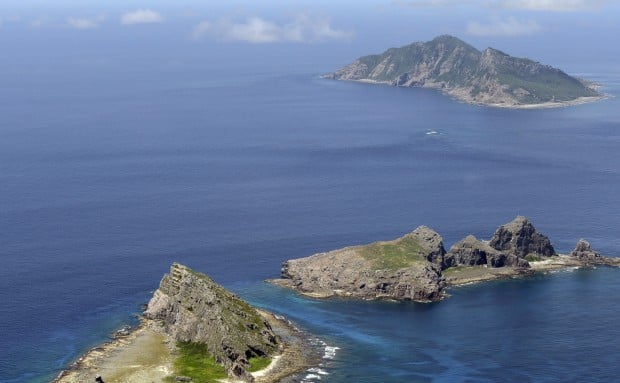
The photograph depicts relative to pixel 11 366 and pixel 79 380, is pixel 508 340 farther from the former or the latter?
pixel 11 366

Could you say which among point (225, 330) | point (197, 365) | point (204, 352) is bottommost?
point (197, 365)

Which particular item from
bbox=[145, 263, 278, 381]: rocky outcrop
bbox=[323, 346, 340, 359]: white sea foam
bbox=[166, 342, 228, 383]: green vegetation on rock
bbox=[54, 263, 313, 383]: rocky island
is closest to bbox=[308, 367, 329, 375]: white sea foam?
bbox=[54, 263, 313, 383]: rocky island

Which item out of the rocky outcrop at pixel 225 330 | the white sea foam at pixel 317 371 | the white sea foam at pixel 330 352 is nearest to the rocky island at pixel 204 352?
the rocky outcrop at pixel 225 330

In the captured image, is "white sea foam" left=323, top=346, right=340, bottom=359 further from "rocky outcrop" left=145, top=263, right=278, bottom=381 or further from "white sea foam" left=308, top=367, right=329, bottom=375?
"rocky outcrop" left=145, top=263, right=278, bottom=381

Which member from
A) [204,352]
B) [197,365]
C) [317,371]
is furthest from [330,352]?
[197,365]

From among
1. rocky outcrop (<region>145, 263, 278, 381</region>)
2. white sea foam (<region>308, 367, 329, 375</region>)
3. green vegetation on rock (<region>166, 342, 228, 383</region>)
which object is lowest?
white sea foam (<region>308, 367, 329, 375</region>)

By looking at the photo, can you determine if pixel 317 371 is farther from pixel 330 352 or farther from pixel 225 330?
pixel 225 330

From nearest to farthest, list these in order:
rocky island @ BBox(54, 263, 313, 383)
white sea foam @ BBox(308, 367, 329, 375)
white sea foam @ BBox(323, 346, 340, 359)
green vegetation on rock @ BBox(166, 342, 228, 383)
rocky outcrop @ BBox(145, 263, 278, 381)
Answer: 1. green vegetation on rock @ BBox(166, 342, 228, 383)
2. rocky island @ BBox(54, 263, 313, 383)
3. white sea foam @ BBox(308, 367, 329, 375)
4. rocky outcrop @ BBox(145, 263, 278, 381)
5. white sea foam @ BBox(323, 346, 340, 359)

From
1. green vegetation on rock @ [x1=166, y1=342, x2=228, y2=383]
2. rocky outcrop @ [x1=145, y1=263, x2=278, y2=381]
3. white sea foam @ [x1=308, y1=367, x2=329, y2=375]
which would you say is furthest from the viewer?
rocky outcrop @ [x1=145, y1=263, x2=278, y2=381]

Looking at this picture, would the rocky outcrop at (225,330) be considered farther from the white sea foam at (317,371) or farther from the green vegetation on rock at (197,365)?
the white sea foam at (317,371)
